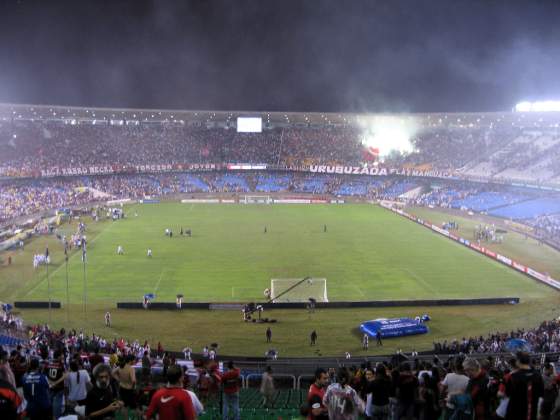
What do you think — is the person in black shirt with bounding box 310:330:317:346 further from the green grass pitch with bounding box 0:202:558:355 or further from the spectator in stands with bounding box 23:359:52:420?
the spectator in stands with bounding box 23:359:52:420

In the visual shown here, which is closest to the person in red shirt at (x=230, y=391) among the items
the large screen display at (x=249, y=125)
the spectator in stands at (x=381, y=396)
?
the spectator in stands at (x=381, y=396)

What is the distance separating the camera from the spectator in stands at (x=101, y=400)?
7.96 metres

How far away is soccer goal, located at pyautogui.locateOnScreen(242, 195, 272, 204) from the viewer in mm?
91144

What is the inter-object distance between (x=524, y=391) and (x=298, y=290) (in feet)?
96.2

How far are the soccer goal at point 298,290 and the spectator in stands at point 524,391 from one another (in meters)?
27.9

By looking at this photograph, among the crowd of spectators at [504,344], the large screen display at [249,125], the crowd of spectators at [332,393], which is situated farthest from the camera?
the large screen display at [249,125]

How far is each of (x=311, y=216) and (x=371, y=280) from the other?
3363 centimetres

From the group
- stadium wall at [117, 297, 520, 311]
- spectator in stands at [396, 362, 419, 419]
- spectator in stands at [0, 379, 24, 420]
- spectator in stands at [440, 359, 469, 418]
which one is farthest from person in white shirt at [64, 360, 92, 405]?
stadium wall at [117, 297, 520, 311]

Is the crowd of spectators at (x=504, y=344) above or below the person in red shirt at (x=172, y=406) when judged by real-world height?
below

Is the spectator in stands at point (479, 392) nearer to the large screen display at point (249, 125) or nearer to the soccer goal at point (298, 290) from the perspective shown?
the soccer goal at point (298, 290)

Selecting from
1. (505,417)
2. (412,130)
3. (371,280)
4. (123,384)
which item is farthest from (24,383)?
(412,130)

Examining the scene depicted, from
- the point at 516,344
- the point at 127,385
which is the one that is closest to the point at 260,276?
the point at 516,344

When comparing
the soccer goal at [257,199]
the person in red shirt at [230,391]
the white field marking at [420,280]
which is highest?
the soccer goal at [257,199]

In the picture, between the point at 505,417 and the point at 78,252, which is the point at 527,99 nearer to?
the point at 78,252
